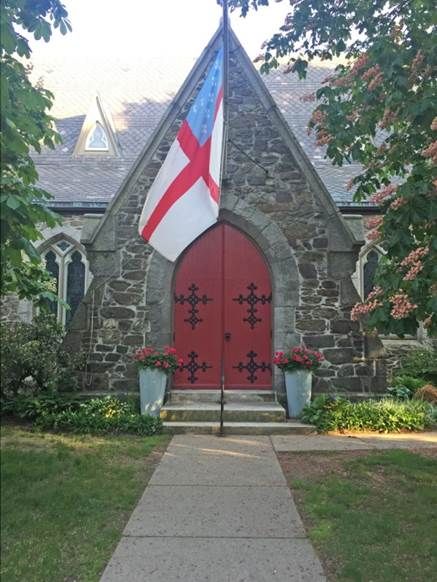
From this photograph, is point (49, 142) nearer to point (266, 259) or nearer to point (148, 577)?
point (148, 577)

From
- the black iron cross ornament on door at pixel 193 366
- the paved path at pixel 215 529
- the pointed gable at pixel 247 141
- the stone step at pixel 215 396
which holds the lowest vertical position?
the paved path at pixel 215 529

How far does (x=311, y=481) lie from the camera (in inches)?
A: 224

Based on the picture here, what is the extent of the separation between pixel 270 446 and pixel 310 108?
1155 centimetres

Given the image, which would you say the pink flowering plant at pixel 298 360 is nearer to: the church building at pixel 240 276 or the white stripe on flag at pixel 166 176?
the church building at pixel 240 276

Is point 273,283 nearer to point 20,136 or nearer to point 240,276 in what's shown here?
point 240,276

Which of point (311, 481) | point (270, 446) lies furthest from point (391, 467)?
point (270, 446)

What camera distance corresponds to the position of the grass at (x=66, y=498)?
12.3 feet

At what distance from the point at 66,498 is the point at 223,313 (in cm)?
534

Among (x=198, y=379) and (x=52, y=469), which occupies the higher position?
(x=198, y=379)

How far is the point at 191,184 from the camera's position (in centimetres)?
607

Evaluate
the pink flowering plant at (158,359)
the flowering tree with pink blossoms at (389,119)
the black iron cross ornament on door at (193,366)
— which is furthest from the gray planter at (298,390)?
the flowering tree with pink blossoms at (389,119)

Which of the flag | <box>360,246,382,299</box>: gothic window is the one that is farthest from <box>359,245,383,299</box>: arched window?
the flag

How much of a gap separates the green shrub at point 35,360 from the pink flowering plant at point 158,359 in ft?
3.92

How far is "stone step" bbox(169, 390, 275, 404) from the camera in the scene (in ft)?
30.4
